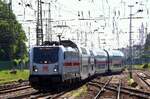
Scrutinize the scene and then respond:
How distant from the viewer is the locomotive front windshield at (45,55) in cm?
3278

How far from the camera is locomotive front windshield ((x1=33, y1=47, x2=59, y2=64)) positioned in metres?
32.8

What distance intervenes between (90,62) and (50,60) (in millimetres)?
18344

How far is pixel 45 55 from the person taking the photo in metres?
32.9

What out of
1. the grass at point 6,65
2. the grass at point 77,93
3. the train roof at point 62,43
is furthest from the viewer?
the grass at point 6,65

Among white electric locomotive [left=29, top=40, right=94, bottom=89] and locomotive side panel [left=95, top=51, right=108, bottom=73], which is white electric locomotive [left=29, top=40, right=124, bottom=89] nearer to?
white electric locomotive [left=29, top=40, right=94, bottom=89]

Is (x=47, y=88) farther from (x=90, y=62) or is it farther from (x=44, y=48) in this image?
(x=90, y=62)

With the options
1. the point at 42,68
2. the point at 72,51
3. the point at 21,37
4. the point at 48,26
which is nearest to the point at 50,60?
the point at 42,68

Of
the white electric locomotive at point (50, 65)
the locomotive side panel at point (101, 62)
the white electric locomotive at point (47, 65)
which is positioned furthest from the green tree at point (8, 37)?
the white electric locomotive at point (47, 65)

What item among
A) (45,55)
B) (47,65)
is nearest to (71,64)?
(45,55)

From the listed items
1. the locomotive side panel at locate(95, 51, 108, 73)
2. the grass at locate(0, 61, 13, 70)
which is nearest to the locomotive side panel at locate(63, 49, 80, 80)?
the locomotive side panel at locate(95, 51, 108, 73)

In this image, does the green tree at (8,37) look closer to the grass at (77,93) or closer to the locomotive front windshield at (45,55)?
the grass at (77,93)

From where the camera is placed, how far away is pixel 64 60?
111 feet

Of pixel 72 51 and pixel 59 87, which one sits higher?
pixel 72 51

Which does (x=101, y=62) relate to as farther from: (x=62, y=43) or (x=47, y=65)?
(x=47, y=65)
